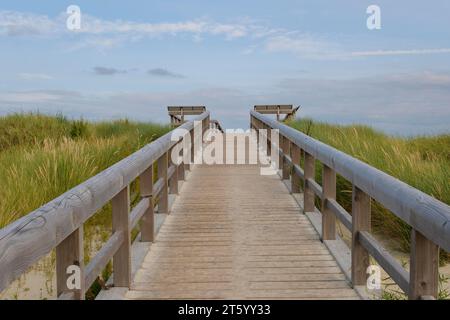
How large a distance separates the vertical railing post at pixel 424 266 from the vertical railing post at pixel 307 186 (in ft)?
13.1

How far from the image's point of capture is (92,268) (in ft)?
12.7

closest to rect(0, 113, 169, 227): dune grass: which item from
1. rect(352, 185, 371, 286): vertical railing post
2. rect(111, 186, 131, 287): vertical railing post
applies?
rect(111, 186, 131, 287): vertical railing post

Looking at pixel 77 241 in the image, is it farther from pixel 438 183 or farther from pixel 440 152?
pixel 440 152

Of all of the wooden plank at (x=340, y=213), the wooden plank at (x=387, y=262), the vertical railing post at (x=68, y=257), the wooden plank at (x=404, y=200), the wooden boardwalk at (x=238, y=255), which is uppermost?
the wooden plank at (x=404, y=200)

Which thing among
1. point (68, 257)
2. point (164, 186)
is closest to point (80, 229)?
point (68, 257)

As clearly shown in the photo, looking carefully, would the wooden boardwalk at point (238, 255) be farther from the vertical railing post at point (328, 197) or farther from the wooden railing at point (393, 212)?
the wooden railing at point (393, 212)

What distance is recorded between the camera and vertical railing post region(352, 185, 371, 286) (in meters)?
4.81

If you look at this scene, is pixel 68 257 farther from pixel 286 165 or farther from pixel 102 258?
pixel 286 165

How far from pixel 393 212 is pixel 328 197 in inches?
95.0

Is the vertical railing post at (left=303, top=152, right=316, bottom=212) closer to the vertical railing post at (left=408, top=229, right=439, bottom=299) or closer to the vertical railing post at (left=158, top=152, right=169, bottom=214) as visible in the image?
the vertical railing post at (left=158, top=152, right=169, bottom=214)

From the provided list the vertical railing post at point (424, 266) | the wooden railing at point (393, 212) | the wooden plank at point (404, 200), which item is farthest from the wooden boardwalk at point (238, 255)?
the vertical railing post at point (424, 266)

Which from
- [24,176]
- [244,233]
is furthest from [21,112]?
[244,233]

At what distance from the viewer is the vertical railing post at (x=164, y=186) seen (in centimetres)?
728
